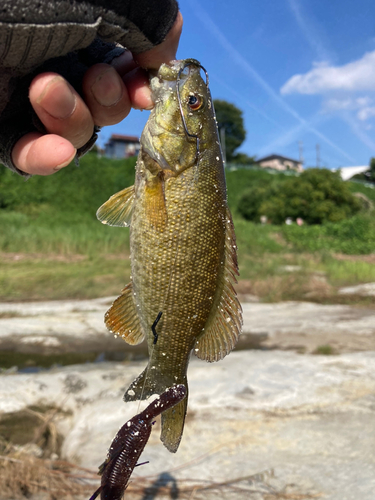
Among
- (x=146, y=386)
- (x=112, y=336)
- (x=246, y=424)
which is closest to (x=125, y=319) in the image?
(x=146, y=386)

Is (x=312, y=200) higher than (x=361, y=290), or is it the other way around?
(x=312, y=200)

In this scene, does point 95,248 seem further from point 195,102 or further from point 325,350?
point 195,102

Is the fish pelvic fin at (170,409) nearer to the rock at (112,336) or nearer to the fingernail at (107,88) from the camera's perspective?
the fingernail at (107,88)

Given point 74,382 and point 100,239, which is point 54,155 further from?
point 100,239

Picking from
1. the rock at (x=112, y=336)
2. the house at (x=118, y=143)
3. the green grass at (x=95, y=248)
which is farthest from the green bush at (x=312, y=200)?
the house at (x=118, y=143)

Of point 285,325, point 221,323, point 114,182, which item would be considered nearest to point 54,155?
point 221,323

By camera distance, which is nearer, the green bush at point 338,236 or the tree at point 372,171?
the green bush at point 338,236

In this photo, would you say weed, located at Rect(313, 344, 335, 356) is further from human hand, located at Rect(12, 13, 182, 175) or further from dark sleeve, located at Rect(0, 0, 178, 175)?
dark sleeve, located at Rect(0, 0, 178, 175)
